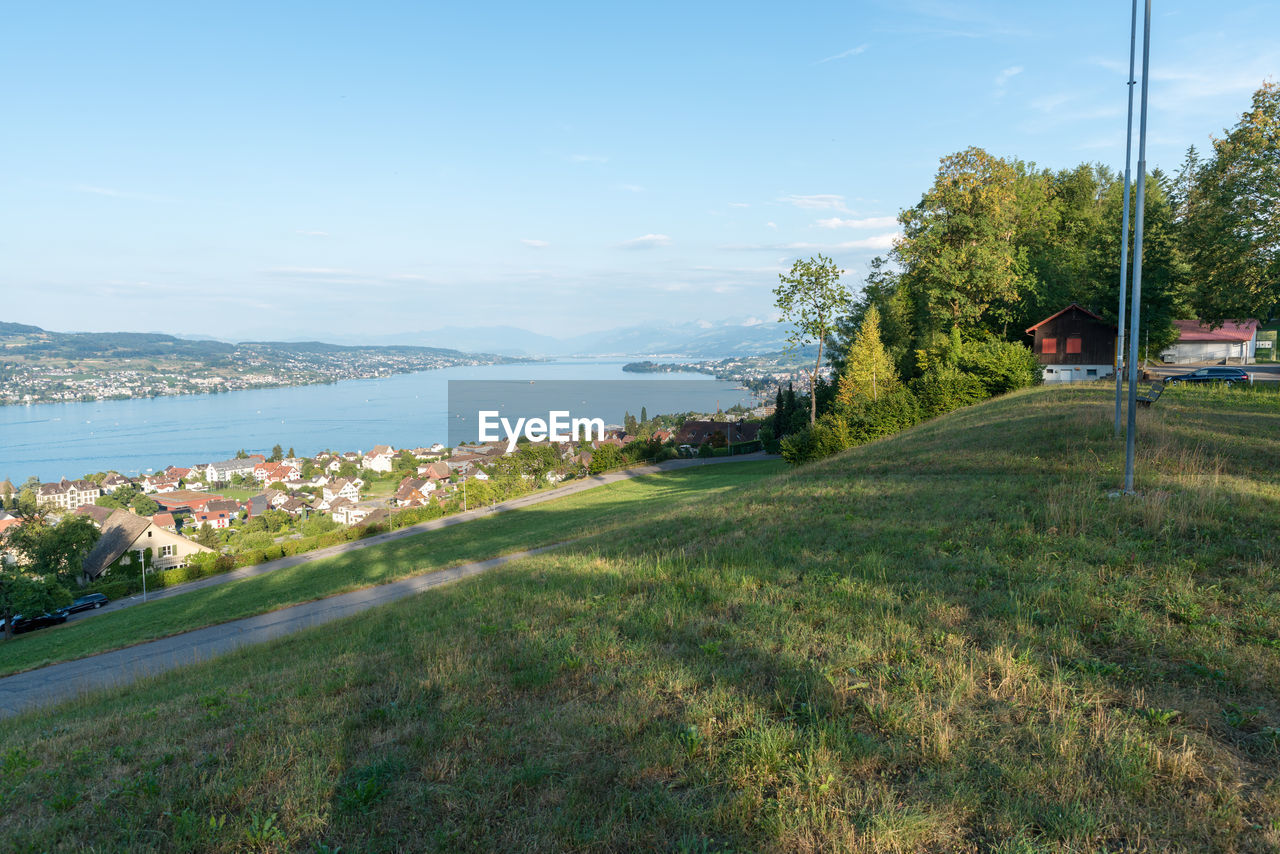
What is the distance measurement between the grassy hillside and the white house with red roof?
180ft

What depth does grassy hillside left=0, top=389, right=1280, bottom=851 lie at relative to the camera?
3.35 meters

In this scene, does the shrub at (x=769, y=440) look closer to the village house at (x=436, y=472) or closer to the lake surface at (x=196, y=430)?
the village house at (x=436, y=472)

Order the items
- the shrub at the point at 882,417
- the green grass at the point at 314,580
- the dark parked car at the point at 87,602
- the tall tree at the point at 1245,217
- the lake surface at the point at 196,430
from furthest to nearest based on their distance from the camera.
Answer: the lake surface at the point at 196,430 → the shrub at the point at 882,417 → the dark parked car at the point at 87,602 → the tall tree at the point at 1245,217 → the green grass at the point at 314,580

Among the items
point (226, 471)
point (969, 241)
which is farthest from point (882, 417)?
point (226, 471)

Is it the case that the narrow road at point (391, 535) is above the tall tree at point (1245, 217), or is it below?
below

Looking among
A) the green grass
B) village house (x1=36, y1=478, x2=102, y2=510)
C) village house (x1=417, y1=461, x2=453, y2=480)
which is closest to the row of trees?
the green grass

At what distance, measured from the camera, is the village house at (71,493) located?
74500 millimetres

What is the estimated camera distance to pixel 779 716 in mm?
4465

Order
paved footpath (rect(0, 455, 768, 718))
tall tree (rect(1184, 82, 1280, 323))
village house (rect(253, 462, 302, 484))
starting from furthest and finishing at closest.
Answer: village house (rect(253, 462, 302, 484))
tall tree (rect(1184, 82, 1280, 323))
paved footpath (rect(0, 455, 768, 718))

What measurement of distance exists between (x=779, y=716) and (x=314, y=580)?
23.4 metres

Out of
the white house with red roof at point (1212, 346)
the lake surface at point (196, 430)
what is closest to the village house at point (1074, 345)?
the white house with red roof at point (1212, 346)

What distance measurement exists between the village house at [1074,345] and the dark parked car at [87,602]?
5528 cm

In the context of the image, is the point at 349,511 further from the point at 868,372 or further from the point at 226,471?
the point at 868,372

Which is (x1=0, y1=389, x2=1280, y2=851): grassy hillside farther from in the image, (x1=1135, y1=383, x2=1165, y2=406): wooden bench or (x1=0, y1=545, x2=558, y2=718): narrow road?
(x1=1135, y1=383, x2=1165, y2=406): wooden bench
